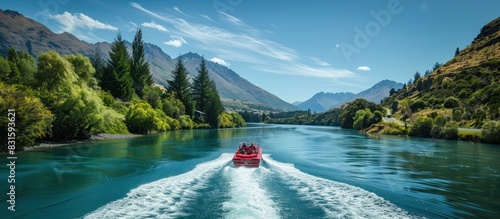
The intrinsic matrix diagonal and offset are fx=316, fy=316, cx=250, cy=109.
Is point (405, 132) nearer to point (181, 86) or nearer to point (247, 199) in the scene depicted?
point (181, 86)

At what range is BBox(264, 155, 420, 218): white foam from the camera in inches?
628

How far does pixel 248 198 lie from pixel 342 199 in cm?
556

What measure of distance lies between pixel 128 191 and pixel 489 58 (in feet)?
636

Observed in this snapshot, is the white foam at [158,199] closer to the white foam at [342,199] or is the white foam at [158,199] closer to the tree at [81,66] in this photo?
the white foam at [342,199]

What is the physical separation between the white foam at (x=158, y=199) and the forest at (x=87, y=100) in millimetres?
21302

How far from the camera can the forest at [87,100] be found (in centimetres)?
3575

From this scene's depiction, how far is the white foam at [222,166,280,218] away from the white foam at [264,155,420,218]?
249 centimetres

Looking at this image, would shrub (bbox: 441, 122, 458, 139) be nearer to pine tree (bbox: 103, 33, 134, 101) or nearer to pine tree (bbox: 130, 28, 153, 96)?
pine tree (bbox: 103, 33, 134, 101)

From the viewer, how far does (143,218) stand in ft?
47.6

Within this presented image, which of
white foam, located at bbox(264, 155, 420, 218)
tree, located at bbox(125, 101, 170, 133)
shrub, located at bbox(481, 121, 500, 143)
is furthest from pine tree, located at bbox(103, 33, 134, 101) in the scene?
shrub, located at bbox(481, 121, 500, 143)

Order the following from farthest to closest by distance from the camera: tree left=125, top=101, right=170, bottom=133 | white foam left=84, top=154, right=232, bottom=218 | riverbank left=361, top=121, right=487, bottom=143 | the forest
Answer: tree left=125, top=101, right=170, bottom=133 → riverbank left=361, top=121, right=487, bottom=143 → the forest → white foam left=84, top=154, right=232, bottom=218

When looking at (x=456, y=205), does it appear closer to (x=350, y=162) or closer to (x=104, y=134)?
(x=350, y=162)

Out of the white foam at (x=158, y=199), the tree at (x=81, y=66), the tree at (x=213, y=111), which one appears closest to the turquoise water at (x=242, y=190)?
the white foam at (x=158, y=199)

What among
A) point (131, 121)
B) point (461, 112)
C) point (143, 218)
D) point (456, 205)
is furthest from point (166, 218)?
point (461, 112)
